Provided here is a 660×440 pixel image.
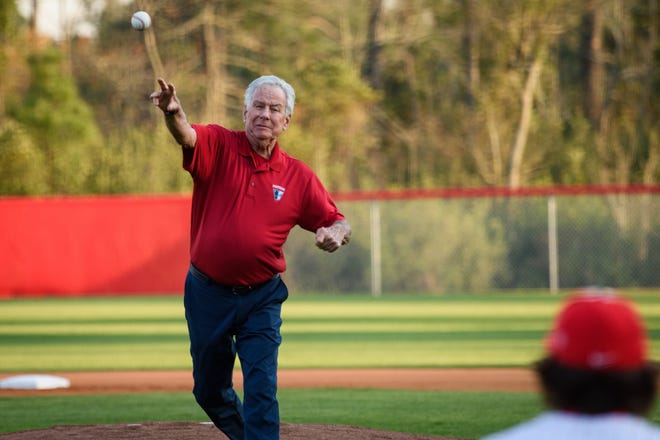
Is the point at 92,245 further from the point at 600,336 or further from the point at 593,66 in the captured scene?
the point at 600,336

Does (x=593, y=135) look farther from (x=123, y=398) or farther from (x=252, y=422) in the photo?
(x=252, y=422)

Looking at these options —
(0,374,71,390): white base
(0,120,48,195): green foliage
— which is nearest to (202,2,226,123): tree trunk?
(0,120,48,195): green foliage

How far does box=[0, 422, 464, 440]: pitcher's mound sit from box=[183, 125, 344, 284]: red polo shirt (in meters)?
1.98

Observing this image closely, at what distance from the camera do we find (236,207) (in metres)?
5.83

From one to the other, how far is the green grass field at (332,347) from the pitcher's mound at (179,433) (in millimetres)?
923

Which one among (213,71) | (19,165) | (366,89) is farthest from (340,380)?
(213,71)

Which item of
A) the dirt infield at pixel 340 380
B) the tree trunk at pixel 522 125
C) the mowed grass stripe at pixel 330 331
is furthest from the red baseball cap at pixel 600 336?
the tree trunk at pixel 522 125

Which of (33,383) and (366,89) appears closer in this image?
(33,383)

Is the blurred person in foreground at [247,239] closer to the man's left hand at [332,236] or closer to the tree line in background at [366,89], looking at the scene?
the man's left hand at [332,236]

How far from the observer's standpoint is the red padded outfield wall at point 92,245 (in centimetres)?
2848

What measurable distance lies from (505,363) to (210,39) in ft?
98.4

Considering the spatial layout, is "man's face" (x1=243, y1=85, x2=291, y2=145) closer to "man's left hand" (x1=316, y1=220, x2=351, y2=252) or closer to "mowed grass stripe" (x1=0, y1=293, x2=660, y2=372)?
"man's left hand" (x1=316, y1=220, x2=351, y2=252)

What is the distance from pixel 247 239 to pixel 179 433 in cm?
237

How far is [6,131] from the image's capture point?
33969 mm
